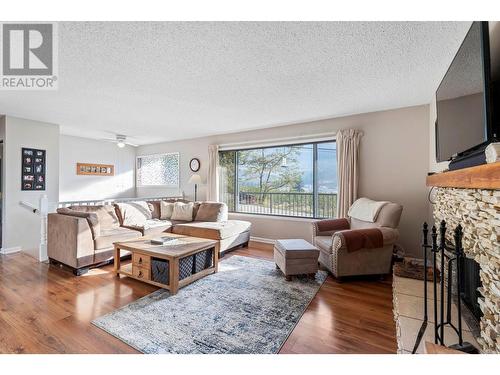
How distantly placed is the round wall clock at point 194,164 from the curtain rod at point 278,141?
749mm

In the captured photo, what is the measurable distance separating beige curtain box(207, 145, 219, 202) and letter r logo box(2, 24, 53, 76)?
9.99 feet

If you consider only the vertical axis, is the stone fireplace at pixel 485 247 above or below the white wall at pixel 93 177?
below

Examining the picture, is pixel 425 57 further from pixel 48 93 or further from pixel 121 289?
pixel 48 93

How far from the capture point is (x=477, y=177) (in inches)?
46.2

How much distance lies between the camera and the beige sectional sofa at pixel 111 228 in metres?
2.82

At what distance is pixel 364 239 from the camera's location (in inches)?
99.7

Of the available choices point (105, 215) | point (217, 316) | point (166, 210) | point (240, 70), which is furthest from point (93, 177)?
point (217, 316)

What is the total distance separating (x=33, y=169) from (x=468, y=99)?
5.62 meters

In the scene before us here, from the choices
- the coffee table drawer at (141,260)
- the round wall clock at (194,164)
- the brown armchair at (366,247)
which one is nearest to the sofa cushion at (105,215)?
the coffee table drawer at (141,260)

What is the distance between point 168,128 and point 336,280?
3.97 metres

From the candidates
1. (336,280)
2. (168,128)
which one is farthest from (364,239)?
(168,128)

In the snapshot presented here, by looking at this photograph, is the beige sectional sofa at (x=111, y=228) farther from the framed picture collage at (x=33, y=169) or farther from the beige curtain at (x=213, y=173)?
the framed picture collage at (x=33, y=169)

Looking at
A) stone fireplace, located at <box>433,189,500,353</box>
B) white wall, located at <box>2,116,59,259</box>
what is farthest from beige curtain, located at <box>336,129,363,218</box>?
white wall, located at <box>2,116,59,259</box>
